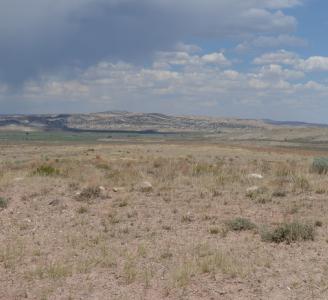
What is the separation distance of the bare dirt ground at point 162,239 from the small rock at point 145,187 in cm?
3

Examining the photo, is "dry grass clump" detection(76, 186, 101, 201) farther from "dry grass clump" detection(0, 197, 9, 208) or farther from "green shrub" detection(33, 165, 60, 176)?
"green shrub" detection(33, 165, 60, 176)

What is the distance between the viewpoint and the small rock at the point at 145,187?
701 inches

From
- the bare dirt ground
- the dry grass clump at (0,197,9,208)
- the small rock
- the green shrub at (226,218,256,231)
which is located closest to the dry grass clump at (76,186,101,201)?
the bare dirt ground

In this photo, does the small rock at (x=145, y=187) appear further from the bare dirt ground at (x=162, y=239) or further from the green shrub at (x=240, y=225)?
the green shrub at (x=240, y=225)

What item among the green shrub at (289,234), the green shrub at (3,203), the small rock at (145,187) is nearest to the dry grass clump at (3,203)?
the green shrub at (3,203)

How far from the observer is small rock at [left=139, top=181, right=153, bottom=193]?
17.8 m

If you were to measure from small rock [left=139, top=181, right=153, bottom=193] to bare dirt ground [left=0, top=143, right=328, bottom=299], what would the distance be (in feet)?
0.11

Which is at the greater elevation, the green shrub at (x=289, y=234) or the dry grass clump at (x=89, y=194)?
the green shrub at (x=289, y=234)

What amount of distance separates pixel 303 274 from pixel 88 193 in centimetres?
918

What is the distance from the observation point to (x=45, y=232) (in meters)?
12.3

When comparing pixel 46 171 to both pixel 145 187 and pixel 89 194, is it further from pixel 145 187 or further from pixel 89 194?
pixel 89 194

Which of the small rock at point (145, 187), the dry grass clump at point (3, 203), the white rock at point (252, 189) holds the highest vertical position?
the white rock at point (252, 189)

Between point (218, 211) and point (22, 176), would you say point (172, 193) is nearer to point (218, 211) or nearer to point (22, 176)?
point (218, 211)

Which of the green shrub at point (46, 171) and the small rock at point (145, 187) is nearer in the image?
the small rock at point (145, 187)
